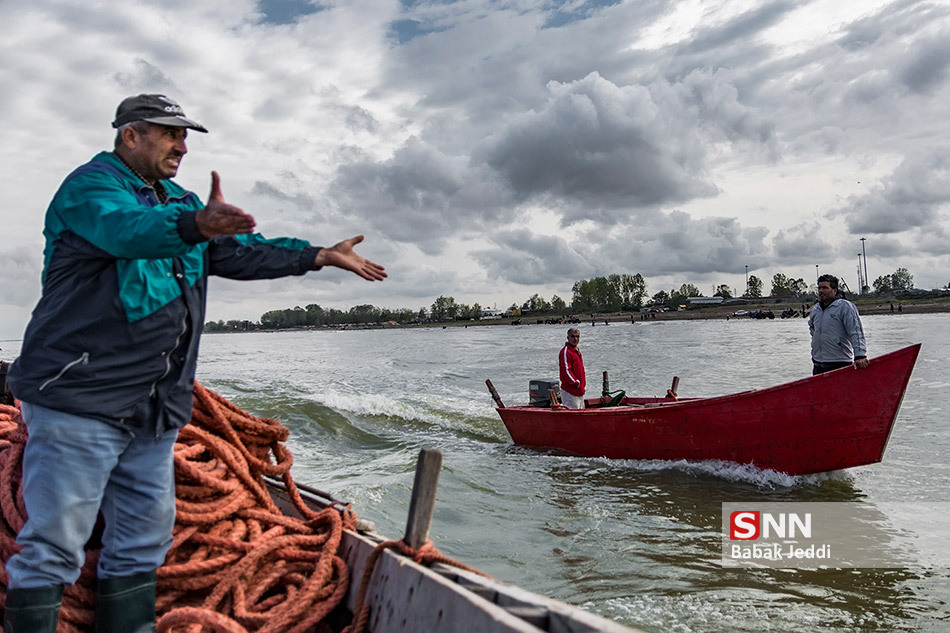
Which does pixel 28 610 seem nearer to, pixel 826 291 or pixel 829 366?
pixel 826 291

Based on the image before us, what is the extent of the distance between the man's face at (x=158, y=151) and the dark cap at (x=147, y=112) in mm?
49

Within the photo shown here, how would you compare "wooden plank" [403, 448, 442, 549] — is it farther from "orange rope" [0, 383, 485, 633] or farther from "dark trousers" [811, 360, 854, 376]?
"dark trousers" [811, 360, 854, 376]

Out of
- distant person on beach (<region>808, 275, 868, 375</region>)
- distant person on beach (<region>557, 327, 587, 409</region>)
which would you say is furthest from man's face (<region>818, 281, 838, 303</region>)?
distant person on beach (<region>557, 327, 587, 409</region>)

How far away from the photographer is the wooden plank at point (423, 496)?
282 centimetres

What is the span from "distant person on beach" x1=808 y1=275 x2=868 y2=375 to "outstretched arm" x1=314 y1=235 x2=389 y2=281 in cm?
807

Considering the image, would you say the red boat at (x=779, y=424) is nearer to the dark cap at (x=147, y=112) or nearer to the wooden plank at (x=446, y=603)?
the wooden plank at (x=446, y=603)

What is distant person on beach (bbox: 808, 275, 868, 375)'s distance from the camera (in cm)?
891

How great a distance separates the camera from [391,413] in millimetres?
18984

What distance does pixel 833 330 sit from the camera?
30.6ft

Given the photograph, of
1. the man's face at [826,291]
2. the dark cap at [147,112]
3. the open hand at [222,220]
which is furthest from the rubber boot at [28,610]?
the man's face at [826,291]

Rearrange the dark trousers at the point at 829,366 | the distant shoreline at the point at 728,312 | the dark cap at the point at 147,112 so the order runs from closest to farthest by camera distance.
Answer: the dark cap at the point at 147,112
the dark trousers at the point at 829,366
the distant shoreline at the point at 728,312

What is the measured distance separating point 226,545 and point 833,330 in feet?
29.1

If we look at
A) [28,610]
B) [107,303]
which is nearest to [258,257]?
[107,303]

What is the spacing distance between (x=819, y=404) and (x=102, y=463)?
29.2 ft
